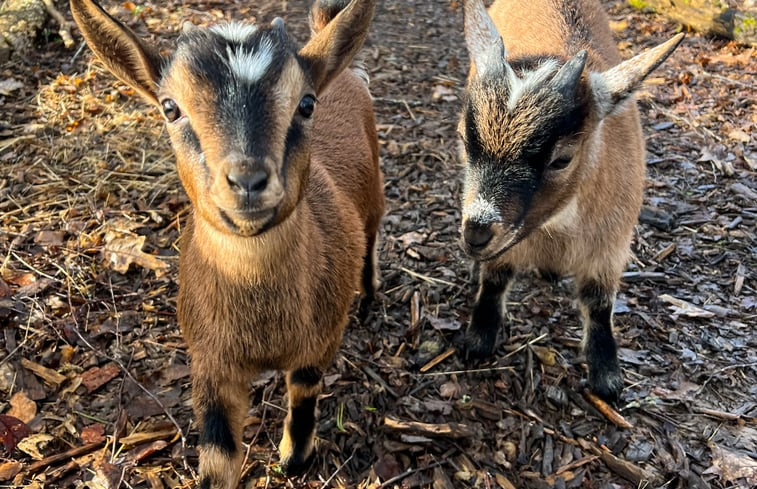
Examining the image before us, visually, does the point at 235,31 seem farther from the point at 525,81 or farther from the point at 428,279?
the point at 428,279

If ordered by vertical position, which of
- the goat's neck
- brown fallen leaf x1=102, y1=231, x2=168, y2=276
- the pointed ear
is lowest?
brown fallen leaf x1=102, y1=231, x2=168, y2=276

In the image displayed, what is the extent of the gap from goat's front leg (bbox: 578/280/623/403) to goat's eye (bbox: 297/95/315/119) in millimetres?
2201

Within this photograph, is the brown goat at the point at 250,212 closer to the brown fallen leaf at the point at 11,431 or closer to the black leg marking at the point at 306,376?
the black leg marking at the point at 306,376

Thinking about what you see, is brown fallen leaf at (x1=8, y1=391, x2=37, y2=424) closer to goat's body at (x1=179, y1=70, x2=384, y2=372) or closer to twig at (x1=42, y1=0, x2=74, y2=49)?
goat's body at (x1=179, y1=70, x2=384, y2=372)

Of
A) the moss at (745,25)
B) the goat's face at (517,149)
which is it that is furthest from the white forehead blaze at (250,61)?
the moss at (745,25)

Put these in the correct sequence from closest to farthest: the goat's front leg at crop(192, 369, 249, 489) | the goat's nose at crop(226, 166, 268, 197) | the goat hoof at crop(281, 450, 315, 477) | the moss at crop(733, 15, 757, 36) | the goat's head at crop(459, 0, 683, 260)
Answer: the goat's nose at crop(226, 166, 268, 197) < the goat's front leg at crop(192, 369, 249, 489) < the goat's head at crop(459, 0, 683, 260) < the goat hoof at crop(281, 450, 315, 477) < the moss at crop(733, 15, 757, 36)

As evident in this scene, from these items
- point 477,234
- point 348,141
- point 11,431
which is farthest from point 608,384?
point 11,431

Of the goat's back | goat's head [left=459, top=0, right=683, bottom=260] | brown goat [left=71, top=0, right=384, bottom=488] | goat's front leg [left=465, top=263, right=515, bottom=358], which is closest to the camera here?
brown goat [left=71, top=0, right=384, bottom=488]

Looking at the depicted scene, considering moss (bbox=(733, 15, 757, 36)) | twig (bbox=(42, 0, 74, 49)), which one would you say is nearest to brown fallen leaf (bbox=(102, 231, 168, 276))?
twig (bbox=(42, 0, 74, 49))

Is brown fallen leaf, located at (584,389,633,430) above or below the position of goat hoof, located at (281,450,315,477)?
below

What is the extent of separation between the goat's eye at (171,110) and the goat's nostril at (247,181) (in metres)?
0.53

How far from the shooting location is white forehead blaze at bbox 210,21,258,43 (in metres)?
2.48

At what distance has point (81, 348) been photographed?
3.79 metres

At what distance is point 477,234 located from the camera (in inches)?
124
